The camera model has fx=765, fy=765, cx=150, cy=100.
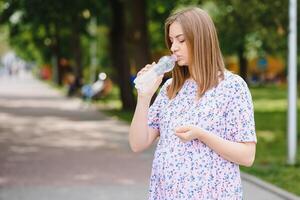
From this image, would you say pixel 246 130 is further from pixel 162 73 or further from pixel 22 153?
pixel 22 153

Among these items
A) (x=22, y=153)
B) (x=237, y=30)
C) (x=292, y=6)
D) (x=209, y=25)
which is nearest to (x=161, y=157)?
(x=209, y=25)

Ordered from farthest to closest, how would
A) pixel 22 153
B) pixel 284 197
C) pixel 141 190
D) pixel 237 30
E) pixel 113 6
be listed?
pixel 113 6 < pixel 237 30 < pixel 22 153 < pixel 141 190 < pixel 284 197

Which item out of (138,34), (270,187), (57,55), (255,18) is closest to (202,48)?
(270,187)

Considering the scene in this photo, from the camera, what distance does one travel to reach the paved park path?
924 cm

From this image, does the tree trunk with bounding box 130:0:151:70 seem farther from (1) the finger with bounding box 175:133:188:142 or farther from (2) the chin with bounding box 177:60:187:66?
(1) the finger with bounding box 175:133:188:142

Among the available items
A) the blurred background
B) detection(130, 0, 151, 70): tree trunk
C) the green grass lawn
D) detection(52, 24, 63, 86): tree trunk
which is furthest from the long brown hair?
detection(52, 24, 63, 86): tree trunk

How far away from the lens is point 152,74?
3.14m

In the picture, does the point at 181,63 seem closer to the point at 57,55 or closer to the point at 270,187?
the point at 270,187

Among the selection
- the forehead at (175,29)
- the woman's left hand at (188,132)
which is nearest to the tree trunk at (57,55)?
the forehead at (175,29)

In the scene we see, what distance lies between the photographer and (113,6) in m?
26.1

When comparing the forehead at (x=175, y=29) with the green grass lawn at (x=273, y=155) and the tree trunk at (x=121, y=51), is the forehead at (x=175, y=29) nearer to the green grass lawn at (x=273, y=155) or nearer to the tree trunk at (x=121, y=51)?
the green grass lawn at (x=273, y=155)

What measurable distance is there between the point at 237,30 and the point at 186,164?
43.8ft

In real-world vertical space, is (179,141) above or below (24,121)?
above

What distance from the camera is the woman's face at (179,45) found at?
3.25 metres
